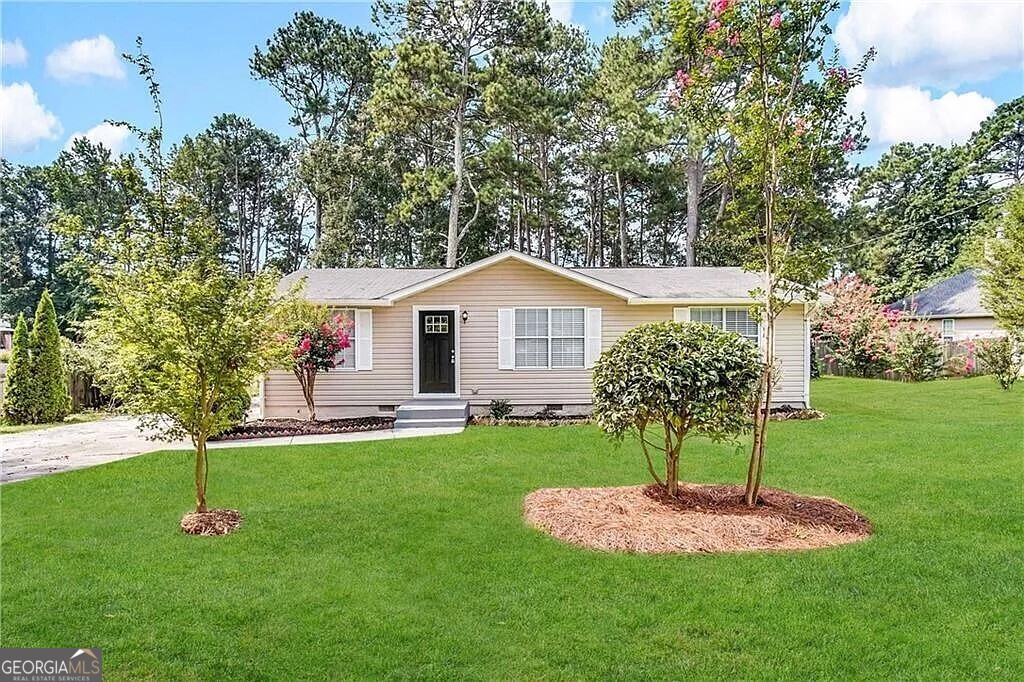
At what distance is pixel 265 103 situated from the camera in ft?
96.3

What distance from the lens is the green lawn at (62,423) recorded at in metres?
12.1

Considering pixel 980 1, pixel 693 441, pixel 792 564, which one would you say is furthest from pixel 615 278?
pixel 792 564

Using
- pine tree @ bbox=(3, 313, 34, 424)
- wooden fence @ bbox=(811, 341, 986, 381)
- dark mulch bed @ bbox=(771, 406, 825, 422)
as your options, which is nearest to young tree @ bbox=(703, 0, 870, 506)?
dark mulch bed @ bbox=(771, 406, 825, 422)

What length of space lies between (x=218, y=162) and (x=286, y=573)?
3015cm

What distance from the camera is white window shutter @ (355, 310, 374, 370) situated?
1313 cm

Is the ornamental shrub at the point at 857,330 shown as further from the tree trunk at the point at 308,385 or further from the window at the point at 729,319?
the tree trunk at the point at 308,385

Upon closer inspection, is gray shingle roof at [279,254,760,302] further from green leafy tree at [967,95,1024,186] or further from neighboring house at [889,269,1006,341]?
green leafy tree at [967,95,1024,186]

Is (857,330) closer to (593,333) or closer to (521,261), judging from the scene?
(593,333)

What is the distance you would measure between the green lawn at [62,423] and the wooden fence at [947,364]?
2244 cm

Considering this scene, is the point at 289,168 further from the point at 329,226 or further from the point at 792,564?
the point at 792,564

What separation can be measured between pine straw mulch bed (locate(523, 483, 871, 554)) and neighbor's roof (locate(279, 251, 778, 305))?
6380mm

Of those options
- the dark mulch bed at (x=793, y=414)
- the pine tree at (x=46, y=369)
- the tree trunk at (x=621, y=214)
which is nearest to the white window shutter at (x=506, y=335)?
the dark mulch bed at (x=793, y=414)

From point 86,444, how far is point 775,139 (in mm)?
10751

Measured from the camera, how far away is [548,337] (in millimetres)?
13328
